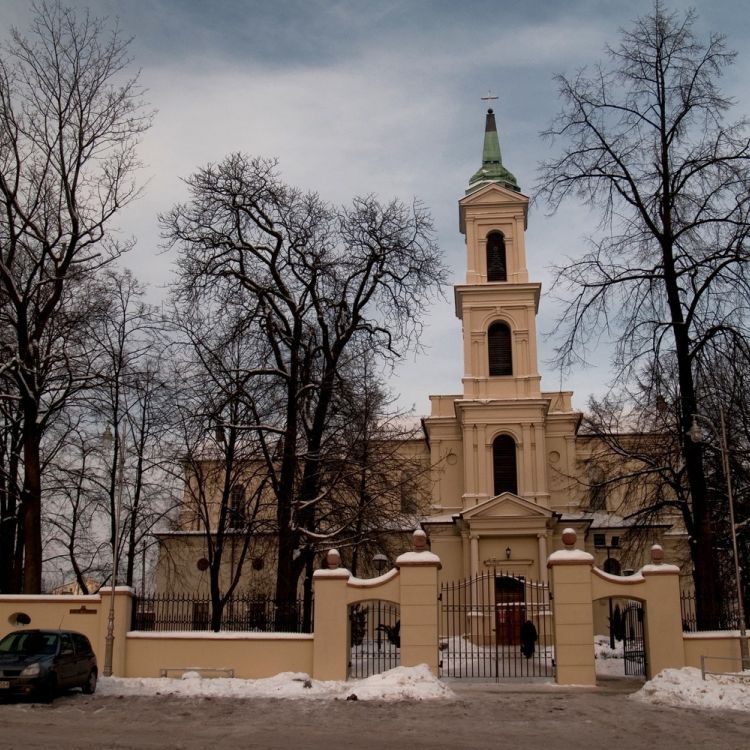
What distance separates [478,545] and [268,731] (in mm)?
28922

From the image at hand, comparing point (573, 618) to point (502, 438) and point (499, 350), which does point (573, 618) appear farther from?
point (499, 350)

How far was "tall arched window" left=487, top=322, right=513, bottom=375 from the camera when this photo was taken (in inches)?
1813

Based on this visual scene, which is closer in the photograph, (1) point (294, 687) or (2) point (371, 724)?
(2) point (371, 724)

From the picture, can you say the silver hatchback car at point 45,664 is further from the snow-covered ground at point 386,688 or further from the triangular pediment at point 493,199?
the triangular pediment at point 493,199

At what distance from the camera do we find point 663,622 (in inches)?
805

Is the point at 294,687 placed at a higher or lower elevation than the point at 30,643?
lower

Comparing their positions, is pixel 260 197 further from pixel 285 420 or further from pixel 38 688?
pixel 38 688

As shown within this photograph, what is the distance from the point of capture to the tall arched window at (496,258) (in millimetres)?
47625

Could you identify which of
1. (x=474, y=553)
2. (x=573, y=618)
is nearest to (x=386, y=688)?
(x=573, y=618)

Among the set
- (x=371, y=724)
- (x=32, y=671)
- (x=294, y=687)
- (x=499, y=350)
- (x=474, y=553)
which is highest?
(x=499, y=350)

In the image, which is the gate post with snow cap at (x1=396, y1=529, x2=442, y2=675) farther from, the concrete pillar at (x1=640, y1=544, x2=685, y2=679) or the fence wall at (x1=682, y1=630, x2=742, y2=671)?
the fence wall at (x1=682, y1=630, x2=742, y2=671)

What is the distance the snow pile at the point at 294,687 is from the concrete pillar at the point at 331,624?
36 centimetres

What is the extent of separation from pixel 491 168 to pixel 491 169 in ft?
0.23

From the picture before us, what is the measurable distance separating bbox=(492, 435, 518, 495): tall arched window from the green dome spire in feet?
45.3
